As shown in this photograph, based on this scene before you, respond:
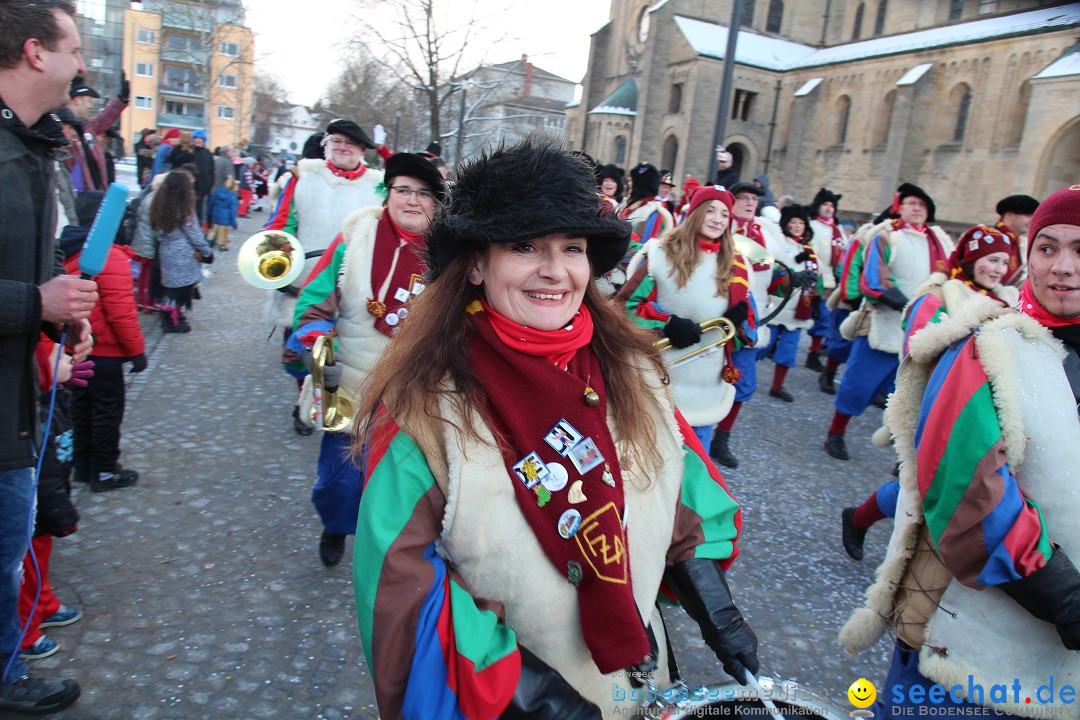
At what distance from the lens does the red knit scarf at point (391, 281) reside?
360cm

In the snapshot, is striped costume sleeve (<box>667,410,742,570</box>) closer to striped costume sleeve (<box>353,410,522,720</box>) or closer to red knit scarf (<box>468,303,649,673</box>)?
red knit scarf (<box>468,303,649,673</box>)

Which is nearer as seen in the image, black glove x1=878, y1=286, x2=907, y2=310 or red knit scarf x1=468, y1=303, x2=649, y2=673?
red knit scarf x1=468, y1=303, x2=649, y2=673

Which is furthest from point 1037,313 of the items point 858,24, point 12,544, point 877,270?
point 858,24

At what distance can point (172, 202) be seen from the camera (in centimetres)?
816

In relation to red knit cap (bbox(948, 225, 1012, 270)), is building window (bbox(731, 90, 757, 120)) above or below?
above

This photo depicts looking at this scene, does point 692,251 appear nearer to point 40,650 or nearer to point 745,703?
point 745,703

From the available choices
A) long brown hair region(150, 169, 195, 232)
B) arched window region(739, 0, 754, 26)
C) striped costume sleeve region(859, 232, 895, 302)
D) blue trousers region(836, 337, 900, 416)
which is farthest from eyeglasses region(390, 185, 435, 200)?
arched window region(739, 0, 754, 26)

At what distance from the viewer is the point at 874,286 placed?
6504mm

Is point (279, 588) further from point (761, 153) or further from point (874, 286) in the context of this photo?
point (761, 153)

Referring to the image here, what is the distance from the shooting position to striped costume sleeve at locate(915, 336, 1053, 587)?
183cm

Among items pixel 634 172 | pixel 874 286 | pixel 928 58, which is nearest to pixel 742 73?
pixel 928 58

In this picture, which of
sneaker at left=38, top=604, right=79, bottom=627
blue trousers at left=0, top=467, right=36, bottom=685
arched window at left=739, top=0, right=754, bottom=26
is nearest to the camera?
blue trousers at left=0, top=467, right=36, bottom=685

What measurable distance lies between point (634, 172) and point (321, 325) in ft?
22.3

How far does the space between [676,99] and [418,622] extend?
44731 mm
